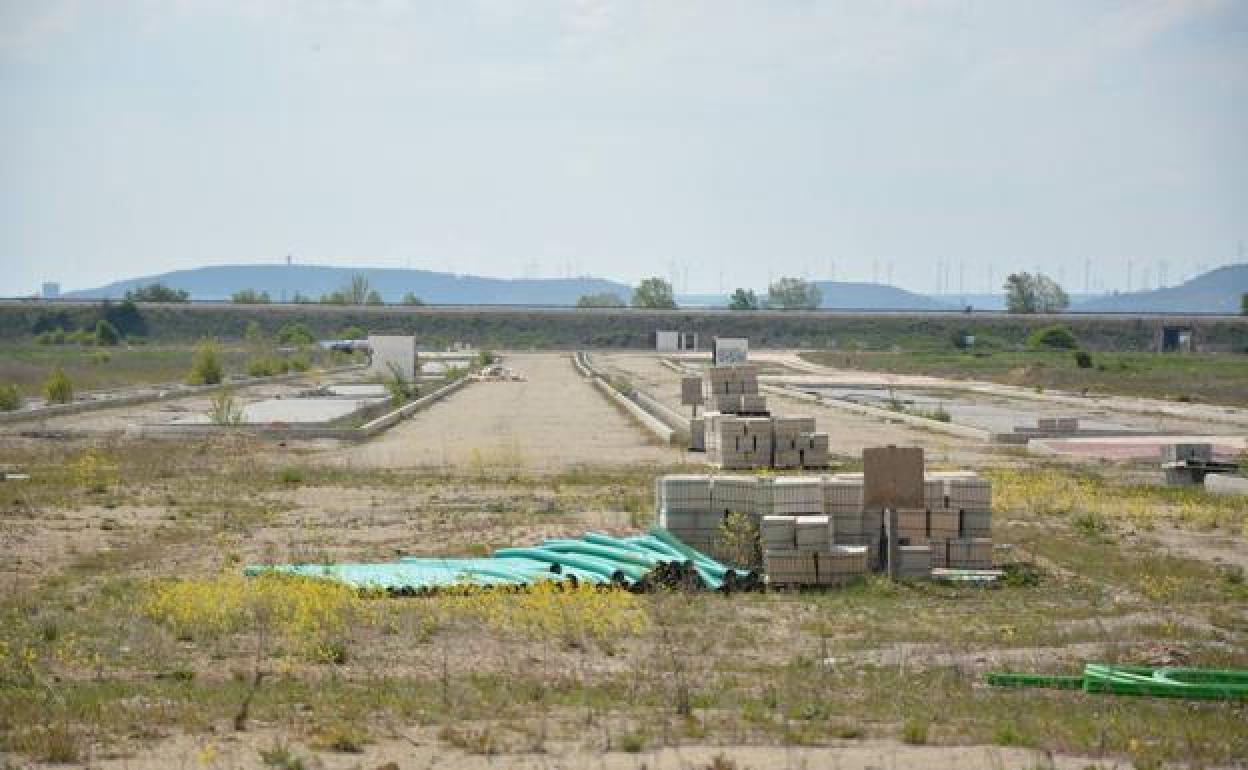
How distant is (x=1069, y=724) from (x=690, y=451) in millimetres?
23162

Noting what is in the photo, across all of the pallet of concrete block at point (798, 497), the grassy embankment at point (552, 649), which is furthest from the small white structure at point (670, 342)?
the pallet of concrete block at point (798, 497)

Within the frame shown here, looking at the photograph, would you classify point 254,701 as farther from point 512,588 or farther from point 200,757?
point 512,588

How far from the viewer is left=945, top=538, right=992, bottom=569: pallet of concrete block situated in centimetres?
1809

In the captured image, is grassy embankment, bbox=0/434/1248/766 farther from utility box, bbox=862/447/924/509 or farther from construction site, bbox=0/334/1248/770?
utility box, bbox=862/447/924/509

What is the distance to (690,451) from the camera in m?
34.2

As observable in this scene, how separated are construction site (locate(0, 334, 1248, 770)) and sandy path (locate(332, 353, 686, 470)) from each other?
25.5 inches

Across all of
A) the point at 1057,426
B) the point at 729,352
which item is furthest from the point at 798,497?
the point at 729,352

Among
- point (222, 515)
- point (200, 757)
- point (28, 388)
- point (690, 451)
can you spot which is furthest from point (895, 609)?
point (28, 388)

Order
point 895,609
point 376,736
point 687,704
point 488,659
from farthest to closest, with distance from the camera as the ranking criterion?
point 895,609
point 488,659
point 687,704
point 376,736

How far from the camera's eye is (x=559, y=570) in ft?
54.9

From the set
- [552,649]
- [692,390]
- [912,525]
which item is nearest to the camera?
[552,649]

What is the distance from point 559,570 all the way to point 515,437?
21583 millimetres

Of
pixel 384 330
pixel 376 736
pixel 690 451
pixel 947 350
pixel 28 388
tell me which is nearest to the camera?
pixel 376 736

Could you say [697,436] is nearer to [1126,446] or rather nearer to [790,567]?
[1126,446]
